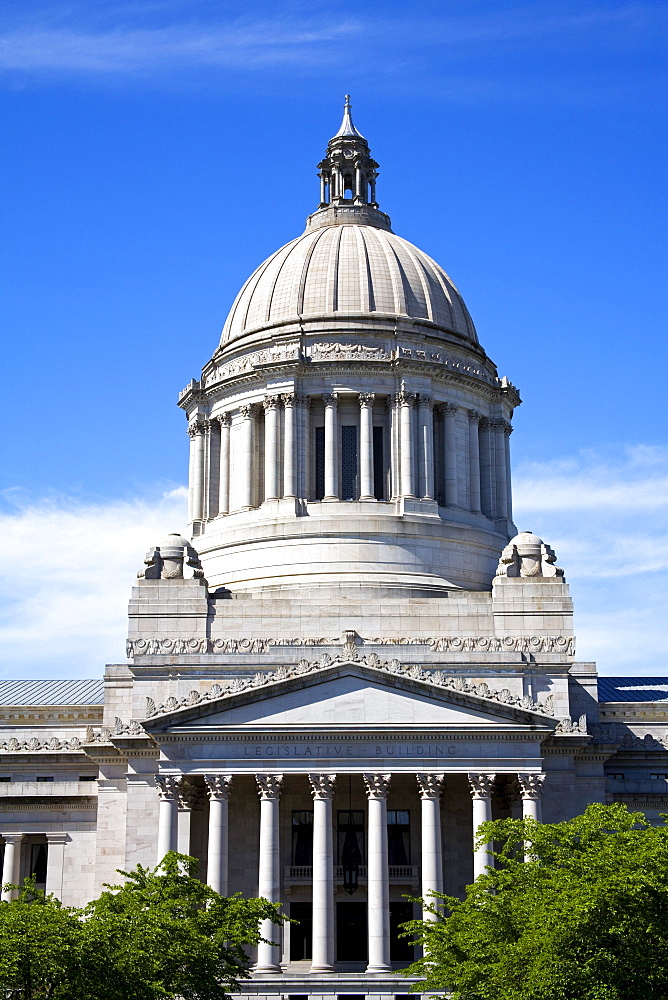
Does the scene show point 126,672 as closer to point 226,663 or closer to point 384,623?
point 226,663

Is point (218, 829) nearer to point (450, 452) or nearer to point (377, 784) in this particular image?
point (377, 784)

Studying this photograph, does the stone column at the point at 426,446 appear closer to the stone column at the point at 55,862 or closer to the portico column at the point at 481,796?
the portico column at the point at 481,796

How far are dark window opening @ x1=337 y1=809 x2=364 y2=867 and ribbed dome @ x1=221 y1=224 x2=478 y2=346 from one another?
3179cm

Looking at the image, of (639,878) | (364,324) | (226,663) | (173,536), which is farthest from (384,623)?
(639,878)

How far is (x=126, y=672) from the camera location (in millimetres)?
70312

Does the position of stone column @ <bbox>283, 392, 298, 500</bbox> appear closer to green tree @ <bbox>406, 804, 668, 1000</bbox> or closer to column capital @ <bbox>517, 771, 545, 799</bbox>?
column capital @ <bbox>517, 771, 545, 799</bbox>

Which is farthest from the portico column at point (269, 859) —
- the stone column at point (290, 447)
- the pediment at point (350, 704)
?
the stone column at point (290, 447)

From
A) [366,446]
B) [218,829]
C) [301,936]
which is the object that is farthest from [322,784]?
[366,446]

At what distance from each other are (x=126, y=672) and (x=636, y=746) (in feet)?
88.7

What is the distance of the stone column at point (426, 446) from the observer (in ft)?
259

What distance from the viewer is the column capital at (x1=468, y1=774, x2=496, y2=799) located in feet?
197

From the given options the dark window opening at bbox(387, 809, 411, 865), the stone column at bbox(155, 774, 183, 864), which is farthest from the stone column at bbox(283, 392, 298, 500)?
the stone column at bbox(155, 774, 183, 864)

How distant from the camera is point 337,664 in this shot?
60.2m

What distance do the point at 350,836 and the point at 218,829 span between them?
716cm
